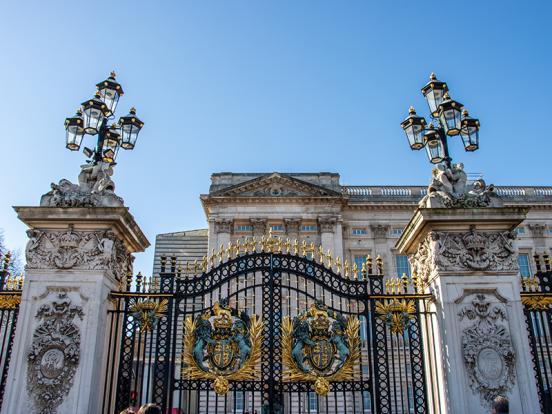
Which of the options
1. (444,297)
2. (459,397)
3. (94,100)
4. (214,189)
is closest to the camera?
(459,397)

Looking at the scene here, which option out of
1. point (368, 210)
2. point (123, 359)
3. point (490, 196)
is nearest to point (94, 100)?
point (123, 359)

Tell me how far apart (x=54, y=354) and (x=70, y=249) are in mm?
1637

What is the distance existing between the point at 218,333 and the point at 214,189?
2519 centimetres

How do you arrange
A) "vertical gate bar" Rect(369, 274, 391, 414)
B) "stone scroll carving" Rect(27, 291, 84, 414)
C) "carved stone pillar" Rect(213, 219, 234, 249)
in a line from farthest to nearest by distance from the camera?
"carved stone pillar" Rect(213, 219, 234, 249) < "vertical gate bar" Rect(369, 274, 391, 414) < "stone scroll carving" Rect(27, 291, 84, 414)

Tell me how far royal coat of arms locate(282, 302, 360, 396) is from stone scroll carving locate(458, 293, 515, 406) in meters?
1.77

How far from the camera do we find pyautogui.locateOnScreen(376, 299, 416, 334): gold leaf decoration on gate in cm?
852

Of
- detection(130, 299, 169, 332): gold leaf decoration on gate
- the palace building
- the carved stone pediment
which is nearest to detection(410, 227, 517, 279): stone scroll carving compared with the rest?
detection(130, 299, 169, 332): gold leaf decoration on gate

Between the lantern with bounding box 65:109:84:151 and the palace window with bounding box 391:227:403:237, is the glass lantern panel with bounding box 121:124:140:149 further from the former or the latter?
the palace window with bounding box 391:227:403:237

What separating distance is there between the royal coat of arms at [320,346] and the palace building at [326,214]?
22.9 meters

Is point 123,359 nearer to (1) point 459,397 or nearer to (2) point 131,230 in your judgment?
(2) point 131,230

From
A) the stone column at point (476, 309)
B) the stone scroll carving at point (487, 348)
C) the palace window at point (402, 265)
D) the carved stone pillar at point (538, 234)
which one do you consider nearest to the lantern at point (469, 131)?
the stone column at point (476, 309)

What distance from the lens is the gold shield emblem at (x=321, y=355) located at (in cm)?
837

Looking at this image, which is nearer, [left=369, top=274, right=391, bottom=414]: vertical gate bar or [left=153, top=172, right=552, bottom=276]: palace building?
[left=369, top=274, right=391, bottom=414]: vertical gate bar

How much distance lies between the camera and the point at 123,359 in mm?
8453
